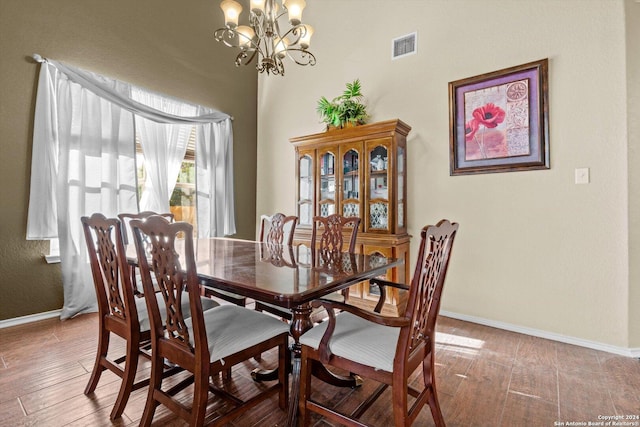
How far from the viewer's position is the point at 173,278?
1.31 meters

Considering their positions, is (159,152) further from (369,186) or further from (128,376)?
(128,376)

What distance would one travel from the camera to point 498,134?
2859 mm

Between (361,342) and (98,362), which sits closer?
(361,342)

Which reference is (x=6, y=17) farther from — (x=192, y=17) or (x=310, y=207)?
(x=310, y=207)

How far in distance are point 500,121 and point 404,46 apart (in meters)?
1.31

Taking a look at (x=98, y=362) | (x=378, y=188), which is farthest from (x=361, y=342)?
(x=378, y=188)

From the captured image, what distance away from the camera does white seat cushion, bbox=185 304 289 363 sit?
1.39 metres

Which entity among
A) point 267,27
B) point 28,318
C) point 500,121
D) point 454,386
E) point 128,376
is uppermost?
point 267,27

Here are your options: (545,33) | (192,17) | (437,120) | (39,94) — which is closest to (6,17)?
(39,94)

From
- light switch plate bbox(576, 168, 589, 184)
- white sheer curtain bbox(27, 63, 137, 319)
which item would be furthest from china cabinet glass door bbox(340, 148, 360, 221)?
white sheer curtain bbox(27, 63, 137, 319)

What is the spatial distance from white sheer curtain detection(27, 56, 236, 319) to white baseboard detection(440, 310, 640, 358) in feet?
11.5

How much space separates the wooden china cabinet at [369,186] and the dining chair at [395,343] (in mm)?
1627

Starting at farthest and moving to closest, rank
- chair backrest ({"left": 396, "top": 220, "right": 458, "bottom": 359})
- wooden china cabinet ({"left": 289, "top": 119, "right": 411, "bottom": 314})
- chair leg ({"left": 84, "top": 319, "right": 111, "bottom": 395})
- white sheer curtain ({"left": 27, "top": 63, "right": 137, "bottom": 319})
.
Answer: wooden china cabinet ({"left": 289, "top": 119, "right": 411, "bottom": 314}) < white sheer curtain ({"left": 27, "top": 63, "right": 137, "bottom": 319}) < chair leg ({"left": 84, "top": 319, "right": 111, "bottom": 395}) < chair backrest ({"left": 396, "top": 220, "right": 458, "bottom": 359})

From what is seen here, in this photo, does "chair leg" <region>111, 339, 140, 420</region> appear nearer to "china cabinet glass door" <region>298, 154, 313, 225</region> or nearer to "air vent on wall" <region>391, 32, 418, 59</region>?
"china cabinet glass door" <region>298, 154, 313, 225</region>
